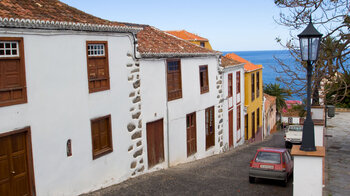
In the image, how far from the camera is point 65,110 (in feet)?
33.6

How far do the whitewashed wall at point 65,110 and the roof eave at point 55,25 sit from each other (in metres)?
0.17

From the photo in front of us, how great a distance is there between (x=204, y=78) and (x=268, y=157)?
6938 millimetres

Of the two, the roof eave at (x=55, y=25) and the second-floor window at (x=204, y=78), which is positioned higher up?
the roof eave at (x=55, y=25)

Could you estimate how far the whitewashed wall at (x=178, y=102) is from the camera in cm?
1421

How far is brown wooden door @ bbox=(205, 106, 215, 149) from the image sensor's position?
19347mm

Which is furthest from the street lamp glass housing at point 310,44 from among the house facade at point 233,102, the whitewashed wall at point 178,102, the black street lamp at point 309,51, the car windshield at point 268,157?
the house facade at point 233,102

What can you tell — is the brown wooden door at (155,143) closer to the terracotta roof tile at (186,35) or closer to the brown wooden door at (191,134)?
the brown wooden door at (191,134)

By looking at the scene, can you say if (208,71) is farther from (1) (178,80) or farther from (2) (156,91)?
(2) (156,91)

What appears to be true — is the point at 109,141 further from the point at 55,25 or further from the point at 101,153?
the point at 55,25

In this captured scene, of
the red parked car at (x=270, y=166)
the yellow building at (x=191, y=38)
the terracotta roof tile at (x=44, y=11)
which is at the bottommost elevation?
the red parked car at (x=270, y=166)

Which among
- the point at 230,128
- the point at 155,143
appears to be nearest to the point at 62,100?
the point at 155,143

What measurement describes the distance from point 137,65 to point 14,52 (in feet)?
16.6

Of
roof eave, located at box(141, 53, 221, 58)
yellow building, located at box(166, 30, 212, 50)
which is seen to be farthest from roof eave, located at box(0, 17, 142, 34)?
yellow building, located at box(166, 30, 212, 50)

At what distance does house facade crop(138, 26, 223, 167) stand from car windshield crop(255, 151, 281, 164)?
4.10 m
